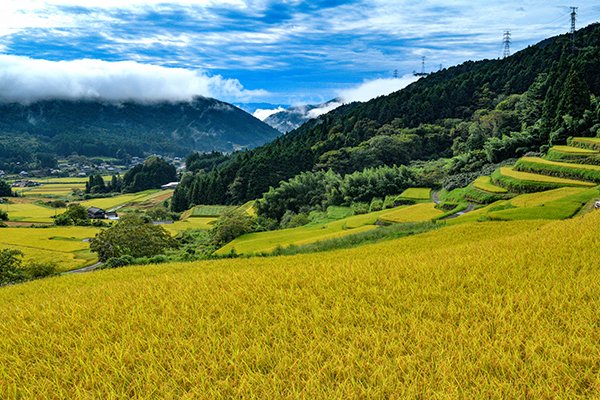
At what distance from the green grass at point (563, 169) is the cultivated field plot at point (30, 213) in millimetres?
69369

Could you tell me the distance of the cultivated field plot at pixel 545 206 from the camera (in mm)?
18031

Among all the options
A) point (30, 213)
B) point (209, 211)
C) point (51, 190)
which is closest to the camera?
point (209, 211)

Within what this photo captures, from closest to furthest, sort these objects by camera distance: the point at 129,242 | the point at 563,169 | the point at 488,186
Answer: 1. the point at 563,169
2. the point at 488,186
3. the point at 129,242

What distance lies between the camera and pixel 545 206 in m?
19.1

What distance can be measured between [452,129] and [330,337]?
82579 mm

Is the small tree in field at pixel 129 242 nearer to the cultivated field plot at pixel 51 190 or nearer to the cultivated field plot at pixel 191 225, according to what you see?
the cultivated field plot at pixel 191 225

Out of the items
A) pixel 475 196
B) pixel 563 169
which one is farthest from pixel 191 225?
pixel 563 169

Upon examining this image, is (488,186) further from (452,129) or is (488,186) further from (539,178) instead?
(452,129)

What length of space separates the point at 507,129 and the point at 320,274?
62.1 metres

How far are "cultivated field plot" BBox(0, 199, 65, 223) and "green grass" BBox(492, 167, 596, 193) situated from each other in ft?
223

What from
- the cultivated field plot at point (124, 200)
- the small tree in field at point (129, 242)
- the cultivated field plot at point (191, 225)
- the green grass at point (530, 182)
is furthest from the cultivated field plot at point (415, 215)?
the cultivated field plot at point (124, 200)

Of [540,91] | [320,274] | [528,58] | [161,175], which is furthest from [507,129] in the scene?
[161,175]

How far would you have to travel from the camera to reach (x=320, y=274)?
659 centimetres

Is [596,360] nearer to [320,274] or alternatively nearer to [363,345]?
[363,345]
